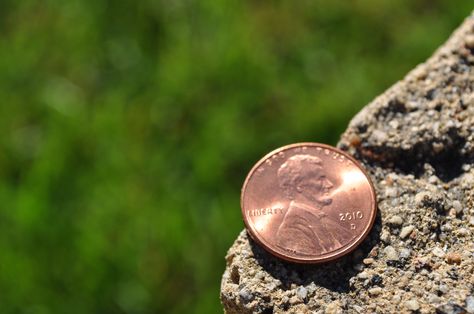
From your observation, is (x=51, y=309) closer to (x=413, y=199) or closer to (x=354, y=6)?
(x=413, y=199)

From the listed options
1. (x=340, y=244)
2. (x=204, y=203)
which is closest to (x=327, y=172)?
(x=340, y=244)

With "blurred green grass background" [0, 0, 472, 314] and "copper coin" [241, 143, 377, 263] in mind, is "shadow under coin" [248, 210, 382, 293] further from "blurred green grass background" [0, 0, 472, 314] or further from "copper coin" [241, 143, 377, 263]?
"blurred green grass background" [0, 0, 472, 314]

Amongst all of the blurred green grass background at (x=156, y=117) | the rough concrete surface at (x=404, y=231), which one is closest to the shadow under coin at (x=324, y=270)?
the rough concrete surface at (x=404, y=231)

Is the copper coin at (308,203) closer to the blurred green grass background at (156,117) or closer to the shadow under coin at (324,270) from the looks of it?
the shadow under coin at (324,270)

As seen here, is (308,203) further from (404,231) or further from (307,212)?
(404,231)

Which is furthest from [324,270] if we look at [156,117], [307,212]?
[156,117]

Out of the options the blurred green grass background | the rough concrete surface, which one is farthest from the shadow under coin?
the blurred green grass background

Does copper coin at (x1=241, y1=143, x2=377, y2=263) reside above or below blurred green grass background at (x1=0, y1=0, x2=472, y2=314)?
above
